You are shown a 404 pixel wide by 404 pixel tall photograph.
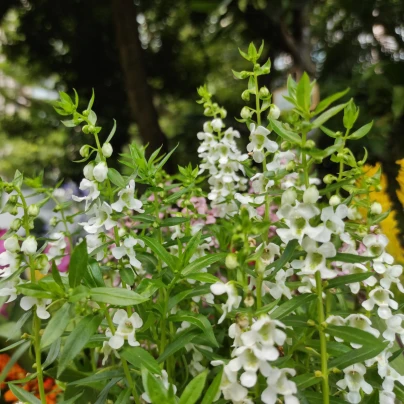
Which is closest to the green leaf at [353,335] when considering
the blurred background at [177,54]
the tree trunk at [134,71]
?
the blurred background at [177,54]

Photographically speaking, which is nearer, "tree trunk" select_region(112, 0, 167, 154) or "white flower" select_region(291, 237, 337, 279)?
"white flower" select_region(291, 237, 337, 279)

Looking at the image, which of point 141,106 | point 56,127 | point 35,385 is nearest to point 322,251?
point 35,385

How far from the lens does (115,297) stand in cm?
30

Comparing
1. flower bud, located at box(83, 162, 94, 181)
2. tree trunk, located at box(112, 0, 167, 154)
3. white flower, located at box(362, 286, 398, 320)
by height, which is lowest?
tree trunk, located at box(112, 0, 167, 154)

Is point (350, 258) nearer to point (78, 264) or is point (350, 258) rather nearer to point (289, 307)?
point (289, 307)

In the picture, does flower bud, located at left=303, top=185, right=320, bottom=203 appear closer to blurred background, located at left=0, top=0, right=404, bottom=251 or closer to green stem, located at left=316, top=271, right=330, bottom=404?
green stem, located at left=316, top=271, right=330, bottom=404

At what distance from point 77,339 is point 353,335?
0.18 meters

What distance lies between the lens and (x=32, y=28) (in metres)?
1.48

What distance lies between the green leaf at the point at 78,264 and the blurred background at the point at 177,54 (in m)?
0.74

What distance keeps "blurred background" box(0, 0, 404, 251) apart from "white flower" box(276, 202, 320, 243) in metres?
0.67

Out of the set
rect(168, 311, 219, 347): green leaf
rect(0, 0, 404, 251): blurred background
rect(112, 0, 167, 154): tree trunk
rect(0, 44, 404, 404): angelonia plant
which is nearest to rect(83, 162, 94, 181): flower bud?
rect(0, 44, 404, 404): angelonia plant

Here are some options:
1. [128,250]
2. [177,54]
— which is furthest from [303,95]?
[177,54]

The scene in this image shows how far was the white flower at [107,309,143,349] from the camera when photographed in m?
0.32

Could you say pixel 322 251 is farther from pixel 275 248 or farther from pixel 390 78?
pixel 390 78
